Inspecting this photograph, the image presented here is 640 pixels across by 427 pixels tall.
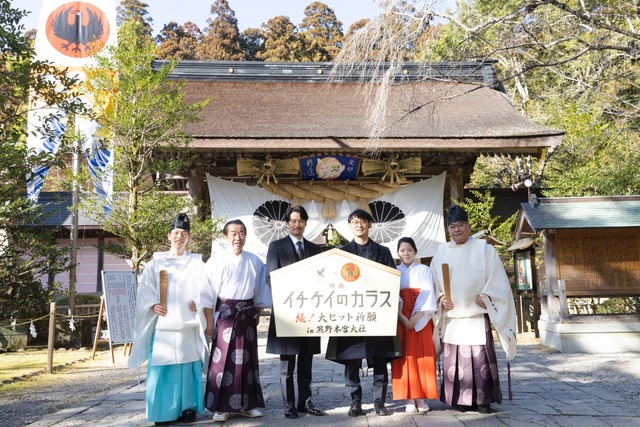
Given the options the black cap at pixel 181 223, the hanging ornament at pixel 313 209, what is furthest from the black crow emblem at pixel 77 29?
the black cap at pixel 181 223

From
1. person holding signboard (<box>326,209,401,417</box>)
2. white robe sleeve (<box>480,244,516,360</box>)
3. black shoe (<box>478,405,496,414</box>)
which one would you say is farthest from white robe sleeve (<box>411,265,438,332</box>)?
black shoe (<box>478,405,496,414</box>)

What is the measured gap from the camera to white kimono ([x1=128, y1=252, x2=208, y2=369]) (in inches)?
148

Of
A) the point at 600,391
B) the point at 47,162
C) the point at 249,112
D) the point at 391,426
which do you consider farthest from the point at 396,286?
the point at 249,112

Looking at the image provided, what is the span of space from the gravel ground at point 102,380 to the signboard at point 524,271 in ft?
6.22

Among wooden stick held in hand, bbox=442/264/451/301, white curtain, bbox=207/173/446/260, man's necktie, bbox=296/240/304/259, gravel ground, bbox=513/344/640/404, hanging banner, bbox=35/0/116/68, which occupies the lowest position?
gravel ground, bbox=513/344/640/404

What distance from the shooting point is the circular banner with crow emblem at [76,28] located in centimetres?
972

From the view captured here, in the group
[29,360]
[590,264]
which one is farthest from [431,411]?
[29,360]

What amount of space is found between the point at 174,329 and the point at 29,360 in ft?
17.3

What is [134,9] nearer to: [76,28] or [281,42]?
[281,42]

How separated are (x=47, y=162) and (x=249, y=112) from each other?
6.71 m

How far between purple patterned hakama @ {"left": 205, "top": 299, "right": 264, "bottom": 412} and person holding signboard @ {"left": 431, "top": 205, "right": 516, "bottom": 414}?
1.30 metres

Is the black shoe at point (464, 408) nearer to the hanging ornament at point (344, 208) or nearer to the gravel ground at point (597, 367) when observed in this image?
the gravel ground at point (597, 367)

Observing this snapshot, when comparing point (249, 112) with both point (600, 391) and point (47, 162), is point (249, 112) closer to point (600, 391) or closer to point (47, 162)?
point (47, 162)

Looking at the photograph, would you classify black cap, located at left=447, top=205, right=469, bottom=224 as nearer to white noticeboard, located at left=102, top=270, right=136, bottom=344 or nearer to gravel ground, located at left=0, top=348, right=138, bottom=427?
→ gravel ground, located at left=0, top=348, right=138, bottom=427
